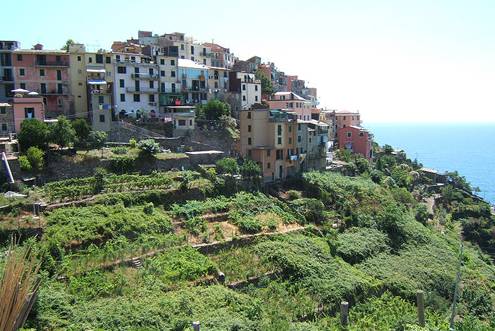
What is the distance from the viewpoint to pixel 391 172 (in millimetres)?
58250

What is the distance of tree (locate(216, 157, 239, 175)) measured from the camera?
3931cm

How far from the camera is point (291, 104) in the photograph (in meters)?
58.8

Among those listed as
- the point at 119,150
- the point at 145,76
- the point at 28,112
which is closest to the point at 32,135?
the point at 28,112

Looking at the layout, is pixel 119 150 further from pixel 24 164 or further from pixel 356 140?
pixel 356 140

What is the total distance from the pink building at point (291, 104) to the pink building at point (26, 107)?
27019mm

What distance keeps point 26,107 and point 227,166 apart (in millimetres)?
16310

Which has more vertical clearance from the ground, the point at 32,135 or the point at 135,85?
the point at 135,85

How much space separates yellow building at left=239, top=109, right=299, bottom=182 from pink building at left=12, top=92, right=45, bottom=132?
1697cm

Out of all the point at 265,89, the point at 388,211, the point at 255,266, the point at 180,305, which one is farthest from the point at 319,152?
the point at 180,305

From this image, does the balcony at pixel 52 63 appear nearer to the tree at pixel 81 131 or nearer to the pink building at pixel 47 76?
the pink building at pixel 47 76

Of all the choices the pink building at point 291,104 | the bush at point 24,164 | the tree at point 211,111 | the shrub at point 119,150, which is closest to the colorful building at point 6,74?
the shrub at point 119,150

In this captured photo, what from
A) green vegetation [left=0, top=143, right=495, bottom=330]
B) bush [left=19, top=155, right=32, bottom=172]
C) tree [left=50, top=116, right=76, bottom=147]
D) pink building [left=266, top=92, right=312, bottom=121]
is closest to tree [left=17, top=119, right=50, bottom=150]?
tree [left=50, top=116, right=76, bottom=147]

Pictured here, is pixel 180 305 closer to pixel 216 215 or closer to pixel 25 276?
pixel 25 276

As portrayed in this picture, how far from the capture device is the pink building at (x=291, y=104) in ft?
193
